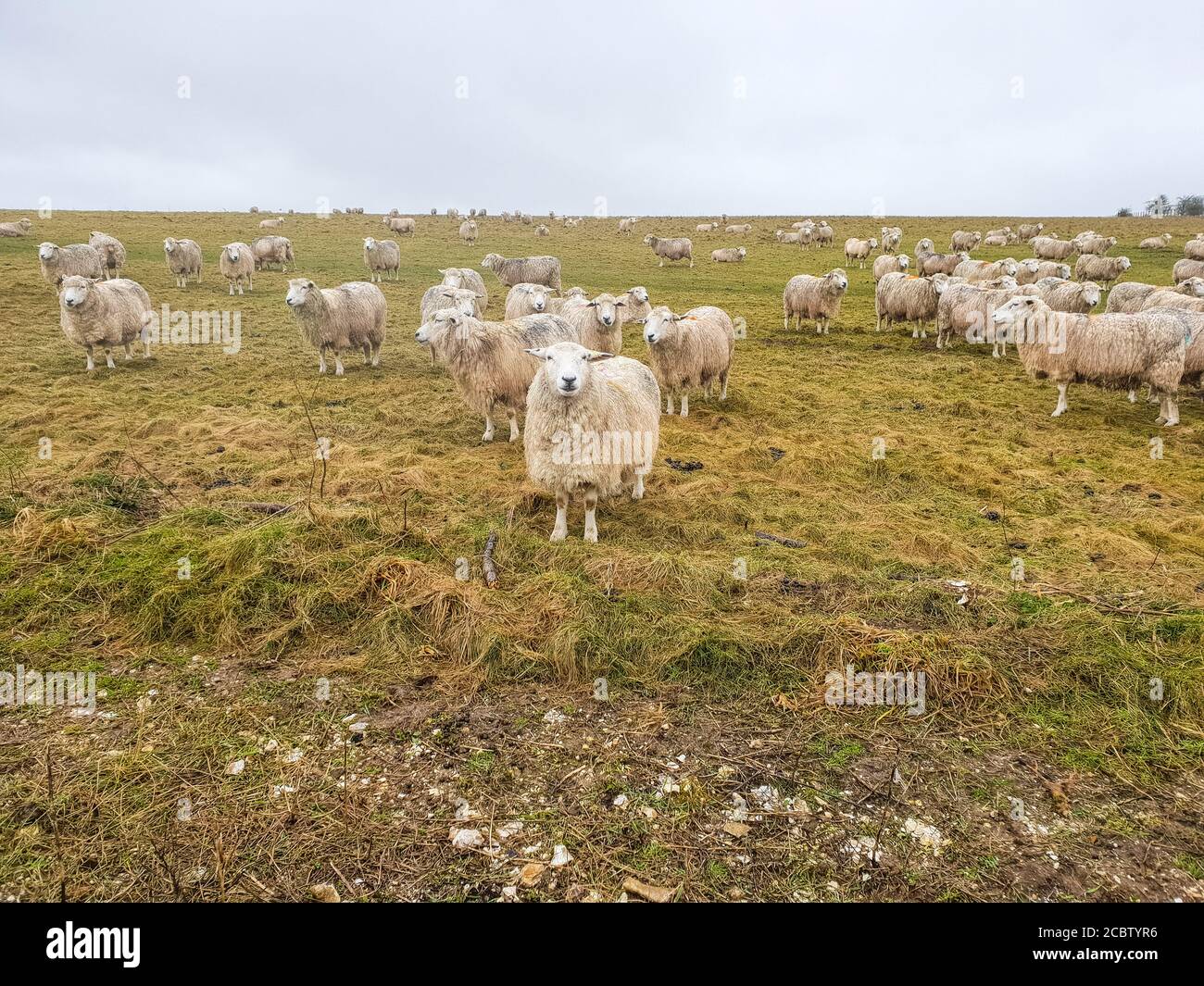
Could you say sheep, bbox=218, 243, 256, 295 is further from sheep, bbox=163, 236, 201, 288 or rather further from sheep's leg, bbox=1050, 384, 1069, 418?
sheep's leg, bbox=1050, 384, 1069, 418

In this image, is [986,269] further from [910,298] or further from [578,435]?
[578,435]

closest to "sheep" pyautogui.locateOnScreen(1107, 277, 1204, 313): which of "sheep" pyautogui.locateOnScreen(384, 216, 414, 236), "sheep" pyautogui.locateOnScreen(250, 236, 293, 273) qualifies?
"sheep" pyautogui.locateOnScreen(250, 236, 293, 273)

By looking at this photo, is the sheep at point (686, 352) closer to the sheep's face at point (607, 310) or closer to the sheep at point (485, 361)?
the sheep's face at point (607, 310)

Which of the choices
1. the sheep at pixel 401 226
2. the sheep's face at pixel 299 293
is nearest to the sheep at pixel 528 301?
the sheep's face at pixel 299 293

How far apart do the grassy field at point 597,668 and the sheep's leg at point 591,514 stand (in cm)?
31

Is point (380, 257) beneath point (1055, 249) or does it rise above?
beneath

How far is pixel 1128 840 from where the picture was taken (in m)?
3.04

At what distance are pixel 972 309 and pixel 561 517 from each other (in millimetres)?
14971

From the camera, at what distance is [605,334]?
11945mm

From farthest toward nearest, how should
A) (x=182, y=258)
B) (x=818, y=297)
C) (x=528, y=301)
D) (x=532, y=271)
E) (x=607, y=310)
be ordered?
(x=532, y=271), (x=182, y=258), (x=818, y=297), (x=528, y=301), (x=607, y=310)

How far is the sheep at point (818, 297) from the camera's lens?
717 inches

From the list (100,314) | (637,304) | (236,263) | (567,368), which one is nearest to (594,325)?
(637,304)
